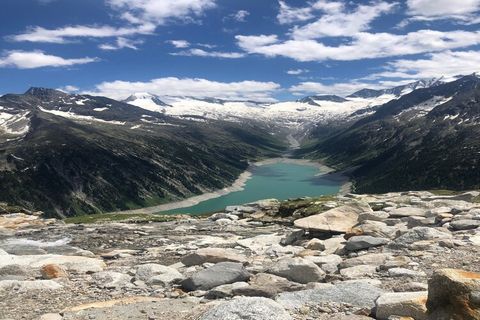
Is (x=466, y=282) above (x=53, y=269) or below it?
above

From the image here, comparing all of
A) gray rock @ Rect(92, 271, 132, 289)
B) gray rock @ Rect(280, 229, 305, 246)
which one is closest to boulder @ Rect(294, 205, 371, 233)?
gray rock @ Rect(280, 229, 305, 246)

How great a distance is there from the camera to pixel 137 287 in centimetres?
1938

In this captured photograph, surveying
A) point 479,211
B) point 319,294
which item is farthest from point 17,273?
point 479,211

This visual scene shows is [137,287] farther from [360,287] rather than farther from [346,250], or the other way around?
[346,250]

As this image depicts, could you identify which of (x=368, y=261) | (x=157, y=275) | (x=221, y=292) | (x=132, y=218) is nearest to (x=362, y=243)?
(x=368, y=261)

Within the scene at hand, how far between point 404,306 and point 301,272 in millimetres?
6519

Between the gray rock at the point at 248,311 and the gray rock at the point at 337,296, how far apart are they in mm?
1720

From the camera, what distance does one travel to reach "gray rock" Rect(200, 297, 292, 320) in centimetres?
1229

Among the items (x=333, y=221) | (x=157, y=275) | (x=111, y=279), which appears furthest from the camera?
(x=333, y=221)

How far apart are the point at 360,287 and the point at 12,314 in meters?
11.7

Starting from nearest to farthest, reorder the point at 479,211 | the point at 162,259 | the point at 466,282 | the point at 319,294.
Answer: the point at 466,282 < the point at 319,294 < the point at 162,259 < the point at 479,211

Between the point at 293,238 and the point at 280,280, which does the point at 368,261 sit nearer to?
the point at 280,280

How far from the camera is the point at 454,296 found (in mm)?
11453

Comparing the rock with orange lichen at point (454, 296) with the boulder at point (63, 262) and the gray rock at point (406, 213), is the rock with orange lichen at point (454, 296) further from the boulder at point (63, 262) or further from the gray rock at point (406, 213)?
the gray rock at point (406, 213)
